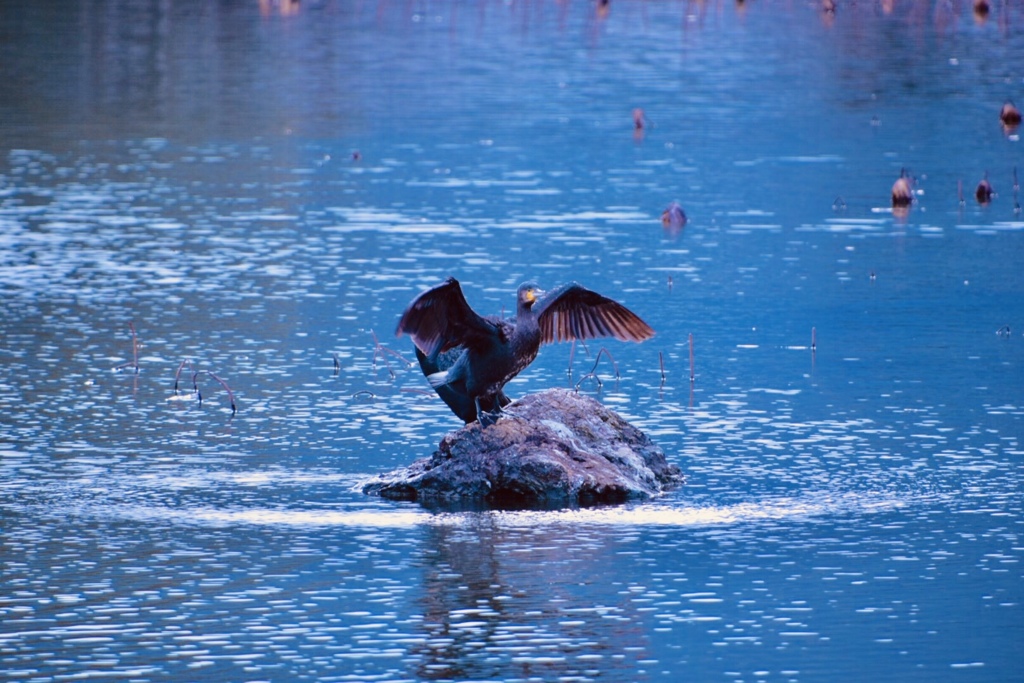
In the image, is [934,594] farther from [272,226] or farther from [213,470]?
[272,226]

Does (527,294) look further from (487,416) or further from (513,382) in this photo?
(513,382)

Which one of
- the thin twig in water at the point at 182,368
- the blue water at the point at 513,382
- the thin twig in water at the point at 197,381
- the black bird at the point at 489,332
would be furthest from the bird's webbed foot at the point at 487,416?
the thin twig in water at the point at 182,368

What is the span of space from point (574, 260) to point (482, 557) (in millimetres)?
11018

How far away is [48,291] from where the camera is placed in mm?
22469

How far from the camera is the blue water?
448 inches

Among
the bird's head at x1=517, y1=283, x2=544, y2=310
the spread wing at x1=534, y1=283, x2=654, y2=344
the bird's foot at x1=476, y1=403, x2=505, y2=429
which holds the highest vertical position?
the bird's head at x1=517, y1=283, x2=544, y2=310

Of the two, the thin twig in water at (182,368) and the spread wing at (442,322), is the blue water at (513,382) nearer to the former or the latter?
the thin twig in water at (182,368)

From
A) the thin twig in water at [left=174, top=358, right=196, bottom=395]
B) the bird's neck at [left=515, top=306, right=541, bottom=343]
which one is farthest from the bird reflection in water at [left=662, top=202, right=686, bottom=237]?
the bird's neck at [left=515, top=306, right=541, bottom=343]

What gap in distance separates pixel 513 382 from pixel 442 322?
5.05 meters

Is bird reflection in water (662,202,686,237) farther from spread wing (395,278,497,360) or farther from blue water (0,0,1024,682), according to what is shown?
spread wing (395,278,497,360)

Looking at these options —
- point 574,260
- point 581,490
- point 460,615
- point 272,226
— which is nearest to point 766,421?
point 581,490

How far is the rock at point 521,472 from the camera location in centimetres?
1386

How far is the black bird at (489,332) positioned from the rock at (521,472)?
0.74 ft

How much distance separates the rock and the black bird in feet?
0.74
